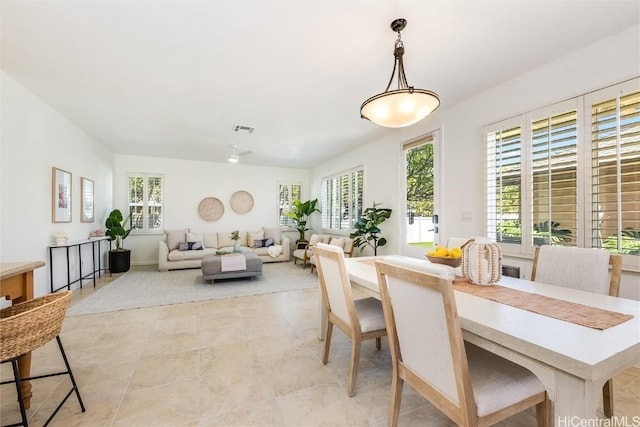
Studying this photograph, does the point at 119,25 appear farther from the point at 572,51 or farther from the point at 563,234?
the point at 563,234

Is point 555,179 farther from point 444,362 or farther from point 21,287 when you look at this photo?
point 21,287

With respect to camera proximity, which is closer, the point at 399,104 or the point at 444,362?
the point at 444,362

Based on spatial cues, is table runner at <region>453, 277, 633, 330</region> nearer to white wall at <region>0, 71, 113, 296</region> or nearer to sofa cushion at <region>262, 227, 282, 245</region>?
white wall at <region>0, 71, 113, 296</region>

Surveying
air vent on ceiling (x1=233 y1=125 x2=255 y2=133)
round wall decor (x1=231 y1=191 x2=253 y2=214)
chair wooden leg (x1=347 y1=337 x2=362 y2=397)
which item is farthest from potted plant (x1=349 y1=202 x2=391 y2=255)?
round wall decor (x1=231 y1=191 x2=253 y2=214)

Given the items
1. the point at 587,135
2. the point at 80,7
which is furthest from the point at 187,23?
the point at 587,135

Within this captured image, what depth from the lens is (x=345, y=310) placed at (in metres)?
1.90

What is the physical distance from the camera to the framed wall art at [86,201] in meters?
4.64

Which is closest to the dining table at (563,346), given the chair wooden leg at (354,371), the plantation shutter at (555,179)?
the chair wooden leg at (354,371)

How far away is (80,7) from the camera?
6.28 feet

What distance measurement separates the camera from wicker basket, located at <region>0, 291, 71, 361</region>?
1226 millimetres

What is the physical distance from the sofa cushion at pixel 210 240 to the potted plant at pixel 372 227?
3.62m

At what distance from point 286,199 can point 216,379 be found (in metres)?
6.37

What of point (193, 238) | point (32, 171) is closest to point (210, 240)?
point (193, 238)

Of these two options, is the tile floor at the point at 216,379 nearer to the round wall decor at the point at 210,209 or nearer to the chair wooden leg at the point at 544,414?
the chair wooden leg at the point at 544,414
